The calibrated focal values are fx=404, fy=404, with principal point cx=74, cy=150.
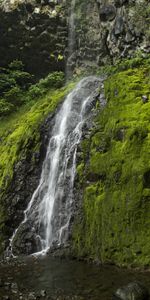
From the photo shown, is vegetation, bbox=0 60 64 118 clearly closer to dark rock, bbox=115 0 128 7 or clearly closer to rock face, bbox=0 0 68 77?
rock face, bbox=0 0 68 77

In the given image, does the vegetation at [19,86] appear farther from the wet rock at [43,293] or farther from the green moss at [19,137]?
the wet rock at [43,293]

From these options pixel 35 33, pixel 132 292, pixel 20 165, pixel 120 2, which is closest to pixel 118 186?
pixel 132 292

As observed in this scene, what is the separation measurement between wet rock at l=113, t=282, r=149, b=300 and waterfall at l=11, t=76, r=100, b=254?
4.26 metres

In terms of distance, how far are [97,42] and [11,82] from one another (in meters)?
5.79

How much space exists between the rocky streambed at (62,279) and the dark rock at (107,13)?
13.6 meters

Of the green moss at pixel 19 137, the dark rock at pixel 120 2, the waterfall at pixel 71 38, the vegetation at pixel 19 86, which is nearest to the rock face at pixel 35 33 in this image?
the waterfall at pixel 71 38

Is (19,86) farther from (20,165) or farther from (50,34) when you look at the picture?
(20,165)

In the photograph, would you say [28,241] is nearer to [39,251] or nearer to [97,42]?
[39,251]

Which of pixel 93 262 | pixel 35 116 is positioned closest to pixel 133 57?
pixel 35 116

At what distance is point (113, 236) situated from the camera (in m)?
10.5

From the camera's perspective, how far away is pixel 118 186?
11180mm

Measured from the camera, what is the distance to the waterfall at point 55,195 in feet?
40.5

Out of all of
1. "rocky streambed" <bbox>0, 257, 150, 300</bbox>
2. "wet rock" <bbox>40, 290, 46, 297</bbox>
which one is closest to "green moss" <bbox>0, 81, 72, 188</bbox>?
"rocky streambed" <bbox>0, 257, 150, 300</bbox>

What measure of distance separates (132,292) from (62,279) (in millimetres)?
2090
